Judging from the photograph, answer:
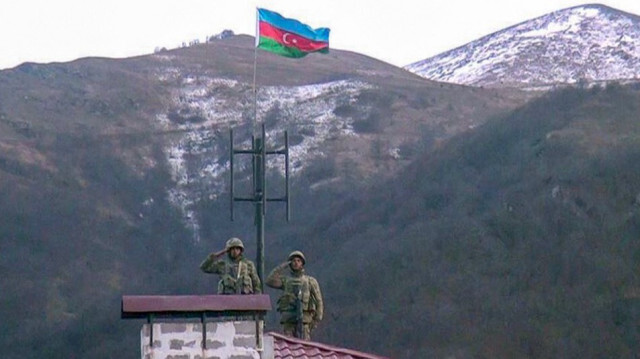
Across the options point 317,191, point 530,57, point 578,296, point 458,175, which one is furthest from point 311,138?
point 578,296

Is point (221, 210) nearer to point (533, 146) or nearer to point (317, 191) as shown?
point (317, 191)

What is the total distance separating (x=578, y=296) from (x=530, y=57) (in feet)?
274

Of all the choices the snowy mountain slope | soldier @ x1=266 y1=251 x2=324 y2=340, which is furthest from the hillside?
soldier @ x1=266 y1=251 x2=324 y2=340

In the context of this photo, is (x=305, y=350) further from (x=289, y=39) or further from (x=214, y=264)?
(x=289, y=39)

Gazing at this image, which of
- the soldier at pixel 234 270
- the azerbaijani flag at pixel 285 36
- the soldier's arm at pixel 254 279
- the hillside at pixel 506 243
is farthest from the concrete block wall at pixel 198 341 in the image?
the hillside at pixel 506 243

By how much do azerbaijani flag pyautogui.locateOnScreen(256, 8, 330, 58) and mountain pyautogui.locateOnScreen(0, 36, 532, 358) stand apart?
132ft

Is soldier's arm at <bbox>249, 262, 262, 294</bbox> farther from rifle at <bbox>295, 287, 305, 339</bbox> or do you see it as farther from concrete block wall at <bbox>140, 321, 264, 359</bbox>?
concrete block wall at <bbox>140, 321, 264, 359</bbox>

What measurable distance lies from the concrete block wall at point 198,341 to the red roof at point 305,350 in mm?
1313

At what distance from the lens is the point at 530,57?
515 feet

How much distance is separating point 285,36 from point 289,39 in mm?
74

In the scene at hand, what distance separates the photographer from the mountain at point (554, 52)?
151875 millimetres

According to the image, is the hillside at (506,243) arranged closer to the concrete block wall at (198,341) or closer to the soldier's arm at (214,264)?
the soldier's arm at (214,264)

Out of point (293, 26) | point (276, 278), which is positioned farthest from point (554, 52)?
point (276, 278)

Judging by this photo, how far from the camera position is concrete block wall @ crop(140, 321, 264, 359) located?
1705 centimetres
